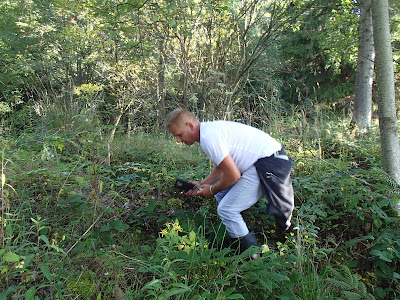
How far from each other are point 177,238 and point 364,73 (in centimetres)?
573

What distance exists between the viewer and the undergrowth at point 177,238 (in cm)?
196

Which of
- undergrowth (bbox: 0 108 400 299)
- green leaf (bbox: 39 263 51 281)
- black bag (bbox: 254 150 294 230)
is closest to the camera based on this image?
green leaf (bbox: 39 263 51 281)

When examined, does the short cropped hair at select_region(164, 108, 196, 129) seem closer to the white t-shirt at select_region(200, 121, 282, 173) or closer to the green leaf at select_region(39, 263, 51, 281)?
the white t-shirt at select_region(200, 121, 282, 173)

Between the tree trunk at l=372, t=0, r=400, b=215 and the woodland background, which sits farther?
the tree trunk at l=372, t=0, r=400, b=215

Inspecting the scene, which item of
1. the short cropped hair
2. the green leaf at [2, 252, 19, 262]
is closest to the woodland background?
the green leaf at [2, 252, 19, 262]

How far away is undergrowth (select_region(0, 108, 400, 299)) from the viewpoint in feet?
6.44

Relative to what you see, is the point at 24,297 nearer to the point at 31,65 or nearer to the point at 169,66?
the point at 169,66

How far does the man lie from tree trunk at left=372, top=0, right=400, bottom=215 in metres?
1.25

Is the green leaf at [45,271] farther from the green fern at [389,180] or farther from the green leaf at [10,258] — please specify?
the green fern at [389,180]

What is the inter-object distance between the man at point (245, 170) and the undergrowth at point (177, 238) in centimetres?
20

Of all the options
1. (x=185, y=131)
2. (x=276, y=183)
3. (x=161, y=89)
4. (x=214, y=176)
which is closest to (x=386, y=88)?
(x=276, y=183)

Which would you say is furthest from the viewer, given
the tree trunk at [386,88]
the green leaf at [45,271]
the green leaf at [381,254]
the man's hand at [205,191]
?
the tree trunk at [386,88]

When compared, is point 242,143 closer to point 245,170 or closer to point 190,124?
point 245,170

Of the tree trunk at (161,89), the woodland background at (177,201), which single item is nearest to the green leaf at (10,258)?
the woodland background at (177,201)
